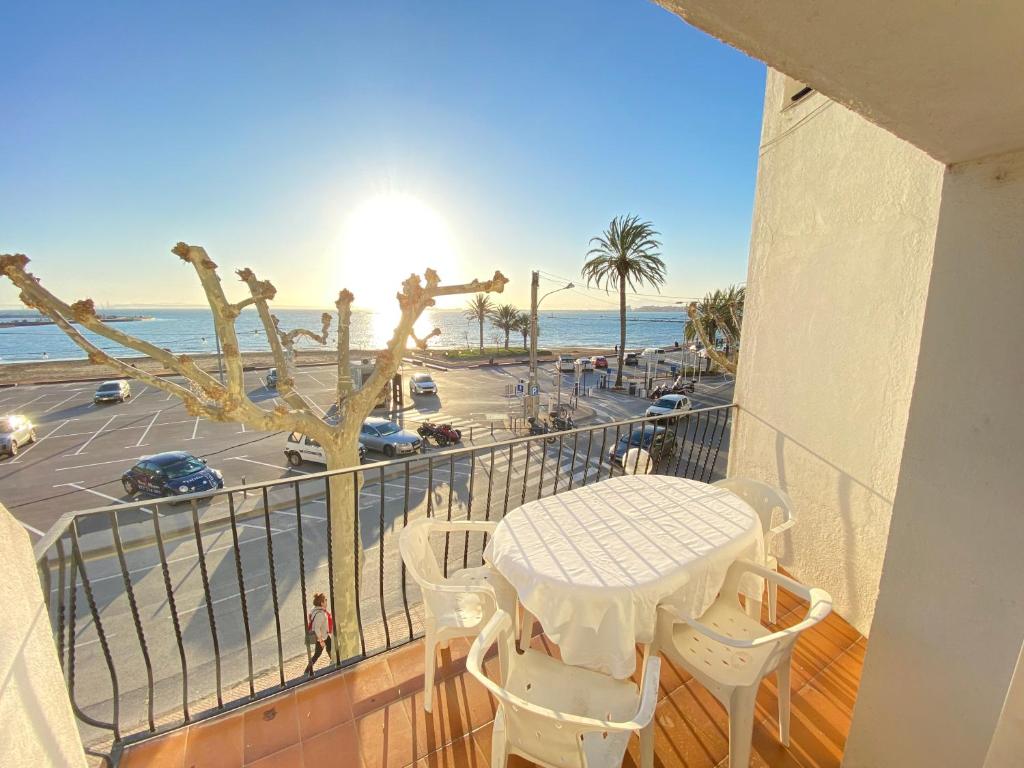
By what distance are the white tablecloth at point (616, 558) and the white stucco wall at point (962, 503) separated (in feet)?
1.97

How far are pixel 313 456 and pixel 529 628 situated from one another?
39.5 ft

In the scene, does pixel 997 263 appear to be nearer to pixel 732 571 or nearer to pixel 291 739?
pixel 732 571

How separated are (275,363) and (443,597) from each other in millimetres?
3958

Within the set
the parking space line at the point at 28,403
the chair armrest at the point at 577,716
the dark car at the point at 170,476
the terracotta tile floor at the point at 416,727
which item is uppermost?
the chair armrest at the point at 577,716

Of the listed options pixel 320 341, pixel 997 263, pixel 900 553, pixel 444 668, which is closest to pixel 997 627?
pixel 900 553

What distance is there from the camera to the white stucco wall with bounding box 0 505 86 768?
832 millimetres

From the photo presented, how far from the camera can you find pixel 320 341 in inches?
236

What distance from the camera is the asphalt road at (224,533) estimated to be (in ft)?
15.8

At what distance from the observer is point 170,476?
10406 millimetres

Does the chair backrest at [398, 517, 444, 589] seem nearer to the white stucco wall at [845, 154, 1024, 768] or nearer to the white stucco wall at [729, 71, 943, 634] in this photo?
the white stucco wall at [845, 154, 1024, 768]

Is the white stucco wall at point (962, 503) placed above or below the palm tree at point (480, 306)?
below

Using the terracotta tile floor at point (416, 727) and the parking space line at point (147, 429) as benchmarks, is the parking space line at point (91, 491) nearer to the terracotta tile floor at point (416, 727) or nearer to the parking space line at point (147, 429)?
the parking space line at point (147, 429)

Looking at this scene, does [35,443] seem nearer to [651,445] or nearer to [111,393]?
[111,393]

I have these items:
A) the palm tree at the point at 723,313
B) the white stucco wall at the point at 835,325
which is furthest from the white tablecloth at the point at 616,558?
the palm tree at the point at 723,313
